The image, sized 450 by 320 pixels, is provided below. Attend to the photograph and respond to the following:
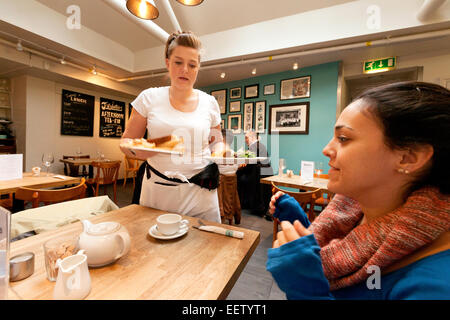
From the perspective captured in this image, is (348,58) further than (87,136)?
No

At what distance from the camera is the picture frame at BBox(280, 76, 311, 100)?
4.44 meters

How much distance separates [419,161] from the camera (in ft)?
1.76

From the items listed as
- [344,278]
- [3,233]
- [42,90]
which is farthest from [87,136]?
[344,278]

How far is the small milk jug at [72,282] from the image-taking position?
1.68 ft

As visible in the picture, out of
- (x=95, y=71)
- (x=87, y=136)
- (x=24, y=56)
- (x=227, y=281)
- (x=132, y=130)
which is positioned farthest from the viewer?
(x=87, y=136)

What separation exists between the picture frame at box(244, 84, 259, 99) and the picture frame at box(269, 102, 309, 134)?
1.95 ft

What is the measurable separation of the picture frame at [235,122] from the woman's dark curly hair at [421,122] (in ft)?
16.1

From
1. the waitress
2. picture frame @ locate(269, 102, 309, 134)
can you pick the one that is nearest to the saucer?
the waitress

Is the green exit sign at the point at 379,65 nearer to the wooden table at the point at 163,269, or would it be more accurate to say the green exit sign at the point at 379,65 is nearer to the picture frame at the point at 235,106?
the picture frame at the point at 235,106

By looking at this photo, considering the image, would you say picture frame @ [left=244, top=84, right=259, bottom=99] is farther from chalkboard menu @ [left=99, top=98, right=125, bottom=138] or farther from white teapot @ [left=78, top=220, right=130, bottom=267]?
white teapot @ [left=78, top=220, right=130, bottom=267]

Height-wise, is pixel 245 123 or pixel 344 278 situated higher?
pixel 245 123
